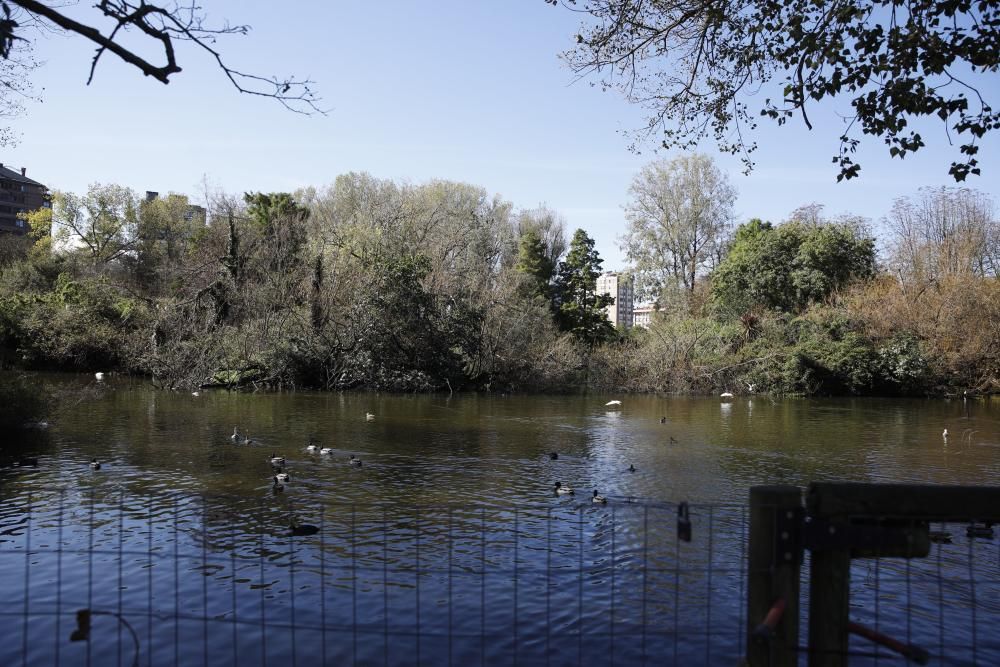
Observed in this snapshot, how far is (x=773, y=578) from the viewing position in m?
3.51

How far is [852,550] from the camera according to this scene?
349 centimetres

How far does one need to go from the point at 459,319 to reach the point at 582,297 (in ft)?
62.5

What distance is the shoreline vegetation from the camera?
33812mm

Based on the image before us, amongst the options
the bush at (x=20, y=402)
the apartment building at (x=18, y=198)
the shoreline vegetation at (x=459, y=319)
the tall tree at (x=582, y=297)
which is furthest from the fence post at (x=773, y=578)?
the apartment building at (x=18, y=198)

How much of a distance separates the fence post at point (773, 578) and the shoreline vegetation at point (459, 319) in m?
30.8

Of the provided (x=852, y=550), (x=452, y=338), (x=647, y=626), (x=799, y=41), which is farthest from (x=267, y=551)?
(x=452, y=338)

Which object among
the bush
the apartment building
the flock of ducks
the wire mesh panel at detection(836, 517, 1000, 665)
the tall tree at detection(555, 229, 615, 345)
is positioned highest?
the apartment building

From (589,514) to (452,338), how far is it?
80.8 ft

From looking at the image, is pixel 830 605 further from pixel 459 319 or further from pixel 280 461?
pixel 459 319

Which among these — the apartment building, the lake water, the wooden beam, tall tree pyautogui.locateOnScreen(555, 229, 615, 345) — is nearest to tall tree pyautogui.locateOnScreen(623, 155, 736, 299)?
tall tree pyautogui.locateOnScreen(555, 229, 615, 345)

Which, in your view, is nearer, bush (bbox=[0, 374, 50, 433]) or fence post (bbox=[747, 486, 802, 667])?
fence post (bbox=[747, 486, 802, 667])

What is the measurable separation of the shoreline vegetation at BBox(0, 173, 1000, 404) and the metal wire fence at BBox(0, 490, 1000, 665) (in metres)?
22.1

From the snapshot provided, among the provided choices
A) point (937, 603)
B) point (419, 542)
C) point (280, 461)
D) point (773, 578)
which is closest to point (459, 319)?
point (280, 461)

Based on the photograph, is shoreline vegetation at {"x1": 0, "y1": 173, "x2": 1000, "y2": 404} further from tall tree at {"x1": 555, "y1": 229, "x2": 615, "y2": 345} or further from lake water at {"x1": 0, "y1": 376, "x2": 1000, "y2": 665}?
lake water at {"x1": 0, "y1": 376, "x2": 1000, "y2": 665}
